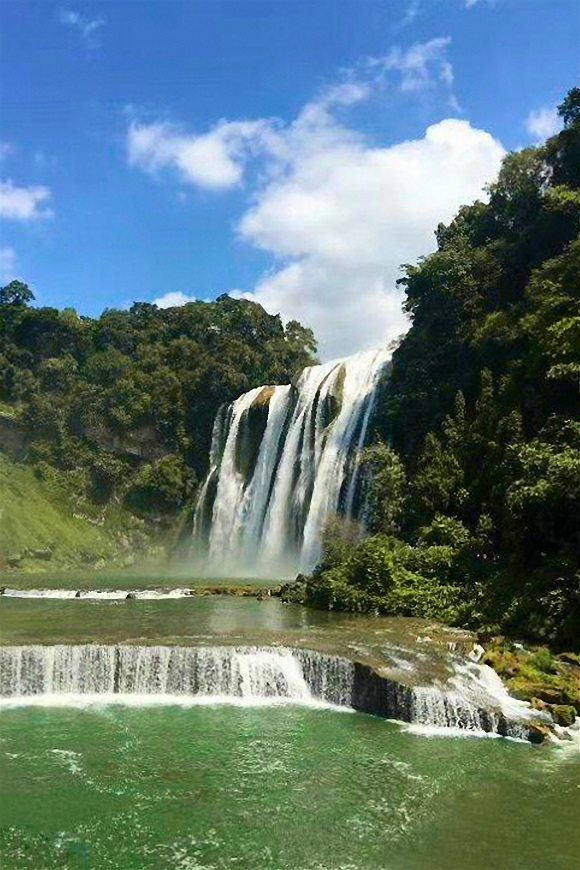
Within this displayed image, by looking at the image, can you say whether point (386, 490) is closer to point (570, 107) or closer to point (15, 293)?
point (570, 107)

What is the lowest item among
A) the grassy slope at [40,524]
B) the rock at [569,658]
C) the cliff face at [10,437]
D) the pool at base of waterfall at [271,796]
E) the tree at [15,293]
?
the pool at base of waterfall at [271,796]

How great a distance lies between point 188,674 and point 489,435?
1421cm

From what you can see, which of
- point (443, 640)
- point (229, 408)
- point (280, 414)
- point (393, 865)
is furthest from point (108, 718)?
point (229, 408)

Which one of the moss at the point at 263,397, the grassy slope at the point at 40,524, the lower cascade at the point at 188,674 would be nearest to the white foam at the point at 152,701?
the lower cascade at the point at 188,674

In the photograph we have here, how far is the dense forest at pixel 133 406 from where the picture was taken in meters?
52.8

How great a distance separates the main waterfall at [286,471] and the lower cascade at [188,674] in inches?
739

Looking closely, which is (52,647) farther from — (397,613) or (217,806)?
(397,613)

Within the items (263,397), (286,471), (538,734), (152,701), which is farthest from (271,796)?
(263,397)

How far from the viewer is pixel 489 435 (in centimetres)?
2497

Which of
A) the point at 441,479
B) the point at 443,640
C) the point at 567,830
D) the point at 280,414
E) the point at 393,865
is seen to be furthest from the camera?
the point at 280,414

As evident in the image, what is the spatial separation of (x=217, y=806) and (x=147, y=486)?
4434 centimetres

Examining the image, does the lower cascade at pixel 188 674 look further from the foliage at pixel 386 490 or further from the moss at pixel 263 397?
the moss at pixel 263 397

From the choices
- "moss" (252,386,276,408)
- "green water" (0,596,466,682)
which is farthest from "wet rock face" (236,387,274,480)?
"green water" (0,596,466,682)

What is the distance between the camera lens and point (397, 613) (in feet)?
69.3
